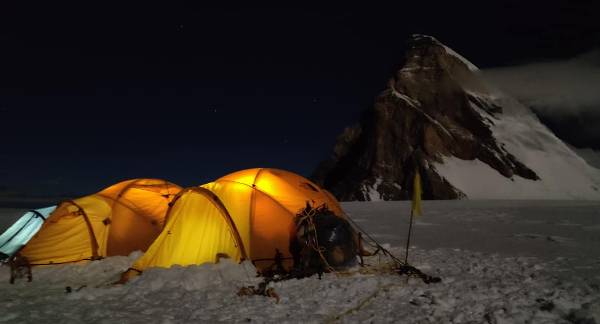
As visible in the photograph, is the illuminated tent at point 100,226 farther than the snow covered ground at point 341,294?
Yes

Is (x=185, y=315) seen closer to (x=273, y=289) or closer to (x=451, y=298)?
(x=273, y=289)

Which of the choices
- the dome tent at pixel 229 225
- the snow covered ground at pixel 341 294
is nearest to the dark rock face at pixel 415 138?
the dome tent at pixel 229 225

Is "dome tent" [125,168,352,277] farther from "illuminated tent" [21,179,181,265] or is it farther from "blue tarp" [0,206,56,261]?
"blue tarp" [0,206,56,261]

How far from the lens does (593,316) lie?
18.3 feet

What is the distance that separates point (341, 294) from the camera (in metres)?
7.53

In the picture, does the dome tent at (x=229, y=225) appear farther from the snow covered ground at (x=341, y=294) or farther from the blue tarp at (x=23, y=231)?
the blue tarp at (x=23, y=231)

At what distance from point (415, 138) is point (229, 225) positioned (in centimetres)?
10321

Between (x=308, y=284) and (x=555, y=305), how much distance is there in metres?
4.25

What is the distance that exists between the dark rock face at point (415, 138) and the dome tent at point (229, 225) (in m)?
83.9

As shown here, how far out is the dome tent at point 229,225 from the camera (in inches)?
380

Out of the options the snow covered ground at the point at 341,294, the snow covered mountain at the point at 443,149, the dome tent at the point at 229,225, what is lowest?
the snow covered ground at the point at 341,294

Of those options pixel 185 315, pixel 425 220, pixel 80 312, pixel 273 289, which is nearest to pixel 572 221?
pixel 425 220

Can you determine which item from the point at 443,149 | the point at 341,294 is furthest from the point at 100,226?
Answer: the point at 443,149

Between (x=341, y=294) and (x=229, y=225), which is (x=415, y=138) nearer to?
(x=229, y=225)
